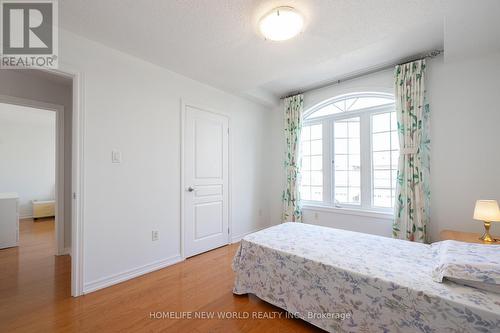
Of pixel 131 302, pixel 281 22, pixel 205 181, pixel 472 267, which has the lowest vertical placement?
pixel 131 302

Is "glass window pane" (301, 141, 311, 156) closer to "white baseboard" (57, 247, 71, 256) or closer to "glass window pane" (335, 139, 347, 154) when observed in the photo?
"glass window pane" (335, 139, 347, 154)

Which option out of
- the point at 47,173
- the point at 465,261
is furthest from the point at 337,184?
the point at 47,173

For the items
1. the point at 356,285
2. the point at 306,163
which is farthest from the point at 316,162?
the point at 356,285

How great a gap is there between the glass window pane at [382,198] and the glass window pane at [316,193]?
0.85 m

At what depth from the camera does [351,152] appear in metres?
3.46

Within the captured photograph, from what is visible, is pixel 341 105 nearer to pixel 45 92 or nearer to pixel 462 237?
pixel 462 237

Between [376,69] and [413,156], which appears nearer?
[413,156]

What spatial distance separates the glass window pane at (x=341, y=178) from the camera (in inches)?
138

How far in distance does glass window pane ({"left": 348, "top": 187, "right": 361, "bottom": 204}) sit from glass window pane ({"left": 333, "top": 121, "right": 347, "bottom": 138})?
884 mm

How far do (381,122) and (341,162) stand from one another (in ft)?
2.72

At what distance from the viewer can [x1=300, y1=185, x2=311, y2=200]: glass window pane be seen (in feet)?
12.9

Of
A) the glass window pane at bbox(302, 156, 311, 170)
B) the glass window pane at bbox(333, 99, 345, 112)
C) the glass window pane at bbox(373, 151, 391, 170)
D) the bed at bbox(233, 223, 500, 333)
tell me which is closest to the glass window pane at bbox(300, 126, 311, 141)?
the glass window pane at bbox(302, 156, 311, 170)

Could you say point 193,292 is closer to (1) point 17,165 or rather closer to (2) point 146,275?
(2) point 146,275

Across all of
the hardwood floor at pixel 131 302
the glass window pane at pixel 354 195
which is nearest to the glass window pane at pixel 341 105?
the glass window pane at pixel 354 195
